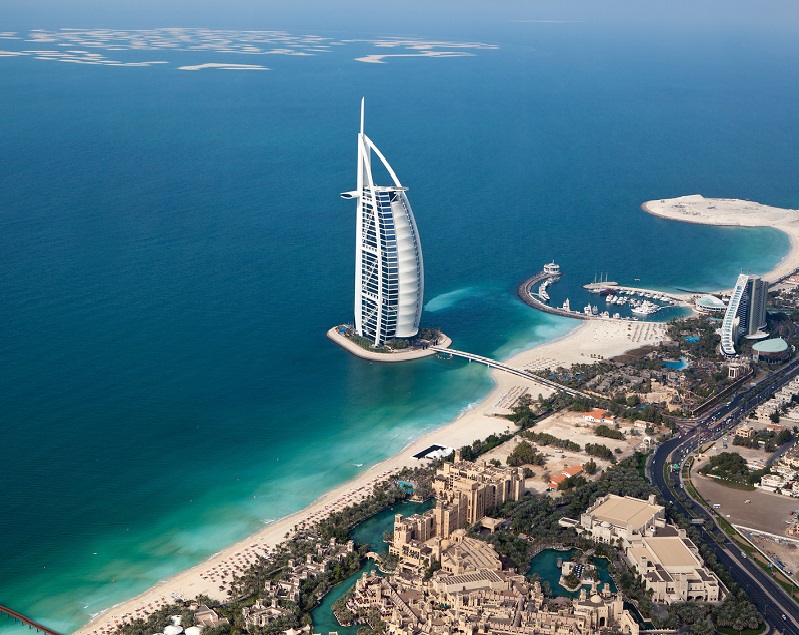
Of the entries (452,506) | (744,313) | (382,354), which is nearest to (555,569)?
(452,506)

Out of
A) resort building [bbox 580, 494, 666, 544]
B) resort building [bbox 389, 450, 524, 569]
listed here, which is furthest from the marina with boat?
resort building [bbox 580, 494, 666, 544]

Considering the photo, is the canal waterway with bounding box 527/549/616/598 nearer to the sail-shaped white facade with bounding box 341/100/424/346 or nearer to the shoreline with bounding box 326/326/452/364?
the shoreline with bounding box 326/326/452/364

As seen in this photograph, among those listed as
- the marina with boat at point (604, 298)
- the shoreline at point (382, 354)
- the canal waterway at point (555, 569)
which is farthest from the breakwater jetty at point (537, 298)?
the canal waterway at point (555, 569)

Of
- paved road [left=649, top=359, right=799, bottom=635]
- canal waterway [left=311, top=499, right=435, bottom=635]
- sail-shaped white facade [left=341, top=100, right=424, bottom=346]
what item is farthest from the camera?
sail-shaped white facade [left=341, top=100, right=424, bottom=346]

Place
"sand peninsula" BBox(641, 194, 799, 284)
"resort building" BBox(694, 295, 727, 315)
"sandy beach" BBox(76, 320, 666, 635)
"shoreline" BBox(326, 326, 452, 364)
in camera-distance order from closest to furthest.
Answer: "sandy beach" BBox(76, 320, 666, 635) → "shoreline" BBox(326, 326, 452, 364) → "resort building" BBox(694, 295, 727, 315) → "sand peninsula" BBox(641, 194, 799, 284)

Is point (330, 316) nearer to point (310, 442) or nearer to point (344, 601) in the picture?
point (310, 442)

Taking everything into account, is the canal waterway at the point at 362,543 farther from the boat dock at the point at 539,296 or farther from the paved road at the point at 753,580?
the boat dock at the point at 539,296

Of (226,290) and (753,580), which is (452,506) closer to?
(753,580)
